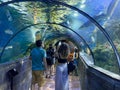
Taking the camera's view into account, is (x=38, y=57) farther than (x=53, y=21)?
No

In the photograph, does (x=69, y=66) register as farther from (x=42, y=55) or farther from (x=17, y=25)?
(x=17, y=25)

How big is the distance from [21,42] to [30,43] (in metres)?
2.71

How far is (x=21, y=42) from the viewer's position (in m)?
19.3

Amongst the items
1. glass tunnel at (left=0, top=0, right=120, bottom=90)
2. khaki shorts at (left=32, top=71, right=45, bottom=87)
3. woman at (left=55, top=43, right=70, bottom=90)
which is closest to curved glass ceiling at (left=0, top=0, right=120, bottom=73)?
glass tunnel at (left=0, top=0, right=120, bottom=90)

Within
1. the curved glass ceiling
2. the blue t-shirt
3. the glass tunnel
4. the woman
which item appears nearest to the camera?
the woman

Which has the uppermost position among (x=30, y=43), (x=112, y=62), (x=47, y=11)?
(x=47, y=11)

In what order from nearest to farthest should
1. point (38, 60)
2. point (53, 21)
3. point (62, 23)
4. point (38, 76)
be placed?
point (38, 60) → point (38, 76) → point (53, 21) → point (62, 23)

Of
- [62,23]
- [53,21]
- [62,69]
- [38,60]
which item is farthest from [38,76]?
[62,23]

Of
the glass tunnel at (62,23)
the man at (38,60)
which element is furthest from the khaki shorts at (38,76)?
the glass tunnel at (62,23)

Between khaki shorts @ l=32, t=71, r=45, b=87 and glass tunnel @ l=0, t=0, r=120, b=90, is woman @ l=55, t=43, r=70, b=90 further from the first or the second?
glass tunnel @ l=0, t=0, r=120, b=90

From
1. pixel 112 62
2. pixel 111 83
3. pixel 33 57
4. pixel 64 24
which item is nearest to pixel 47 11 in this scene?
pixel 64 24

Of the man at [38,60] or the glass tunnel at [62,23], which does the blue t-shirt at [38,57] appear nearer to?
the man at [38,60]

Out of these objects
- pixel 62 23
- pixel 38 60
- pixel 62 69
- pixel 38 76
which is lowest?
pixel 38 76

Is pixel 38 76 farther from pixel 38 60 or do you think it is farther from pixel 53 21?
pixel 53 21
